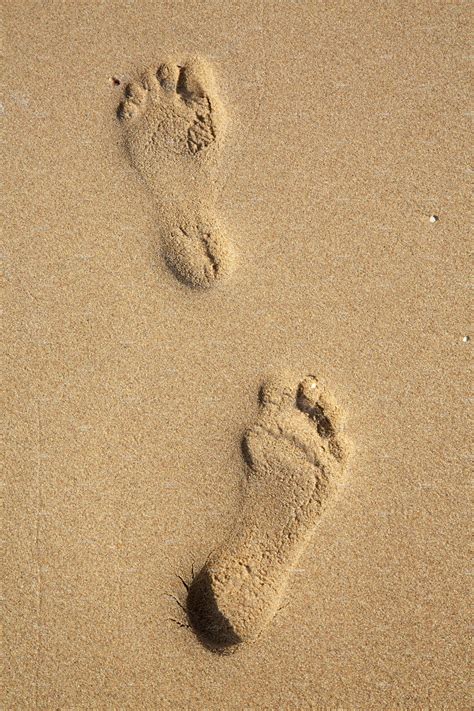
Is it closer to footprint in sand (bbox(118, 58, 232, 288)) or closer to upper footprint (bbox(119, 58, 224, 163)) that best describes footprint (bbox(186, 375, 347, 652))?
footprint in sand (bbox(118, 58, 232, 288))

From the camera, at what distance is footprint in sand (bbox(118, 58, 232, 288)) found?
1810 mm

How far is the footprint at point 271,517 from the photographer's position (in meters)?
1.71

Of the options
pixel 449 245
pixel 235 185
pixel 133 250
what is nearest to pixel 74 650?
pixel 133 250

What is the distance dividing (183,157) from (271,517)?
3.87ft

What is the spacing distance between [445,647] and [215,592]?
28.6 inches

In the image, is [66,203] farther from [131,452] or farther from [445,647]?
[445,647]

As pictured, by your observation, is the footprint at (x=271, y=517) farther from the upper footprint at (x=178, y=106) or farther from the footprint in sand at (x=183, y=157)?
the upper footprint at (x=178, y=106)

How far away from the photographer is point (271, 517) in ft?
5.69

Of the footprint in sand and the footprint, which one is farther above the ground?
the footprint in sand

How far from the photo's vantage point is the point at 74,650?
1750 millimetres

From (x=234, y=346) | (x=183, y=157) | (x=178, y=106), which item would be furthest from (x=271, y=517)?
(x=178, y=106)

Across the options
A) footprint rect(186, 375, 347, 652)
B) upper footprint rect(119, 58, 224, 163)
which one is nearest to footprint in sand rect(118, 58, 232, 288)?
upper footprint rect(119, 58, 224, 163)

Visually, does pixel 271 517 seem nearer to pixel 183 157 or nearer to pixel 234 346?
A: pixel 234 346

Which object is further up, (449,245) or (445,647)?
(449,245)
